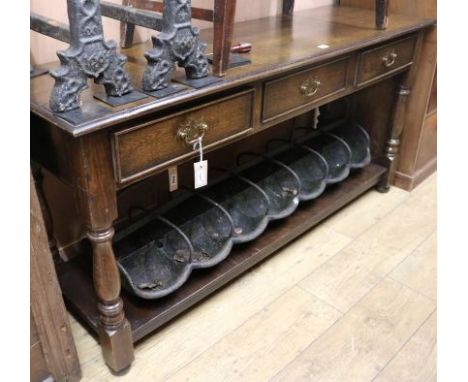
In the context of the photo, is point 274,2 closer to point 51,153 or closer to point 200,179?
point 200,179

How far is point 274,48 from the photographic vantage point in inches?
55.6

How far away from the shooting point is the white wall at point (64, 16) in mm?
1257

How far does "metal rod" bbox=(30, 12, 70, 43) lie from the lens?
96 cm

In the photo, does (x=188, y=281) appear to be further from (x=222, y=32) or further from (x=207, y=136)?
(x=222, y=32)

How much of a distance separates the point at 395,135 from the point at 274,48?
2.80ft

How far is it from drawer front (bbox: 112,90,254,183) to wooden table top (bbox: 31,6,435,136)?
4cm

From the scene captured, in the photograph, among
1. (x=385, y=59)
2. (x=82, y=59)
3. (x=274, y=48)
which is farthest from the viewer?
(x=385, y=59)

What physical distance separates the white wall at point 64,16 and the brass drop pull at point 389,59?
0.49 meters

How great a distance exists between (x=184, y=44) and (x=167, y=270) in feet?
2.16

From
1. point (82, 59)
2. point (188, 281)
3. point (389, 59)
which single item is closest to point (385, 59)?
point (389, 59)

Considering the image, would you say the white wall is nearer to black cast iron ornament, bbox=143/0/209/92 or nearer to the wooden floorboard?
→ black cast iron ornament, bbox=143/0/209/92

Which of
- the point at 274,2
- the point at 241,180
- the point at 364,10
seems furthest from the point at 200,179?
the point at 364,10

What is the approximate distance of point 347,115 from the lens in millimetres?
2205

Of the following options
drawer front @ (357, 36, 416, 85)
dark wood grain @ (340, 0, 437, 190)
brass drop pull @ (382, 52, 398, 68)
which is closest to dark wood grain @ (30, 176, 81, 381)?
drawer front @ (357, 36, 416, 85)
